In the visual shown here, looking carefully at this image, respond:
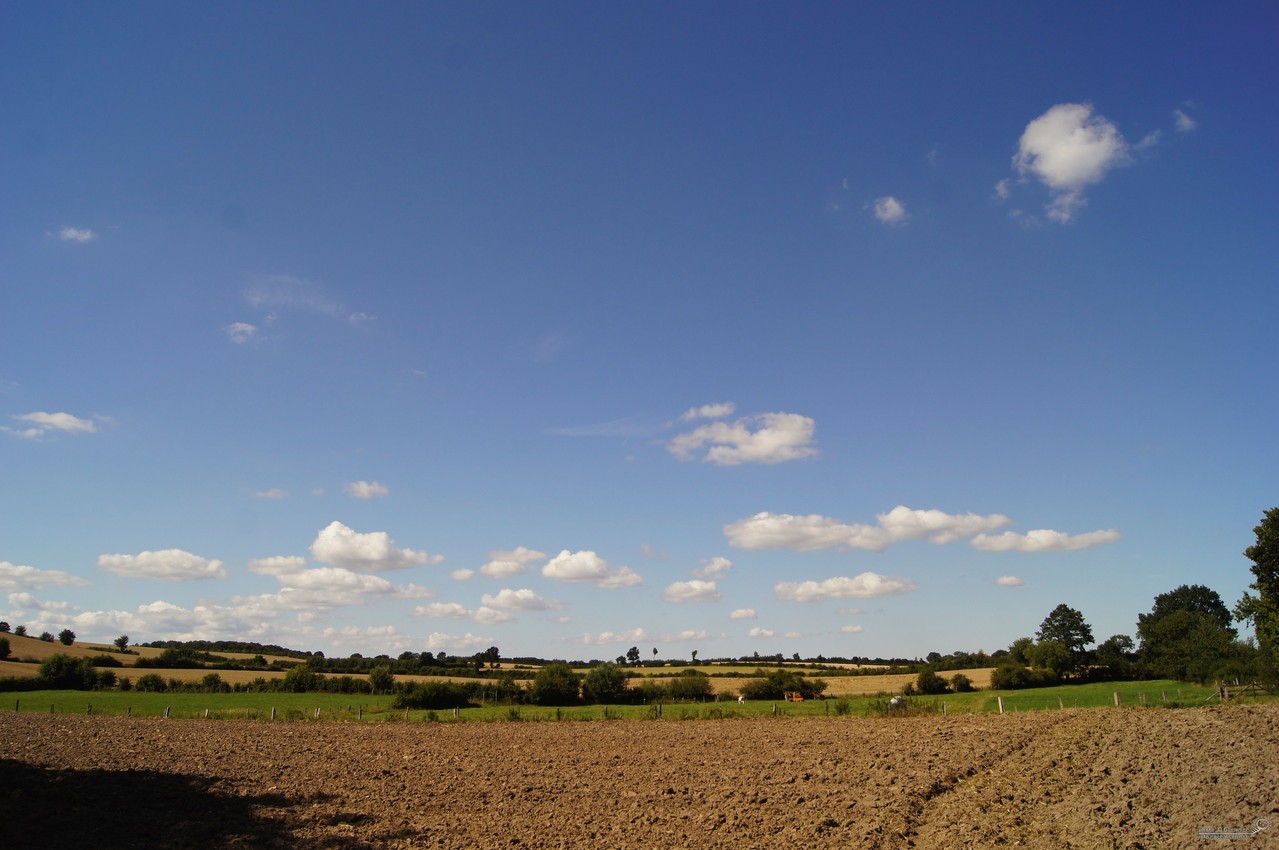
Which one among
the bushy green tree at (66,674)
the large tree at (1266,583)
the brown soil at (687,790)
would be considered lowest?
the bushy green tree at (66,674)

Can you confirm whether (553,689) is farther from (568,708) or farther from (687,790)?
(687,790)

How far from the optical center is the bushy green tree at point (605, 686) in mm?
72500

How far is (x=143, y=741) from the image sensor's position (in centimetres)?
3372

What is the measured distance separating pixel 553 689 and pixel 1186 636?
73198 millimetres

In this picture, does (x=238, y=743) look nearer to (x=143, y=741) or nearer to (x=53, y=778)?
(x=143, y=741)

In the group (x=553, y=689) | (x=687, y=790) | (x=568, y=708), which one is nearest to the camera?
(x=687, y=790)

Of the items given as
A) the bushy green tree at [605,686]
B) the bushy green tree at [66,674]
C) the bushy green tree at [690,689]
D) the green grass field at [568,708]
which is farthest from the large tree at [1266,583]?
the bushy green tree at [66,674]

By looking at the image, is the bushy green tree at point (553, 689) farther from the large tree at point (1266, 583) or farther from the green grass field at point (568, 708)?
the large tree at point (1266, 583)

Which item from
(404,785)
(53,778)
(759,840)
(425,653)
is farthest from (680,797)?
(425,653)

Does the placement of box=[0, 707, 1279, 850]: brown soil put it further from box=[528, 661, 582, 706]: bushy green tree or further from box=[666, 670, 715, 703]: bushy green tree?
box=[666, 670, 715, 703]: bushy green tree

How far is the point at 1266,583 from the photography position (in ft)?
149

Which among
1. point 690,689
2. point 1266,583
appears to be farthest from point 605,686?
point 1266,583

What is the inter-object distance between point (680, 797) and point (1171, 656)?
8206cm

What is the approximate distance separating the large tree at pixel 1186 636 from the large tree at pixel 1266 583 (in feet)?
72.8
